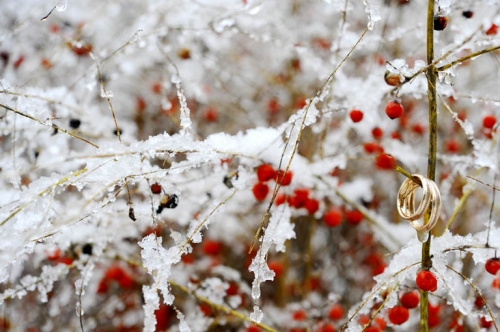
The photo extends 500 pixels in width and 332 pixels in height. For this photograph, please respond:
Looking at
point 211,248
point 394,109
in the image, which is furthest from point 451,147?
point 394,109

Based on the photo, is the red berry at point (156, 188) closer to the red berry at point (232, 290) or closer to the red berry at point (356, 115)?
the red berry at point (356, 115)

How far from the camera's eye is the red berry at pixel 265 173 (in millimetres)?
1190

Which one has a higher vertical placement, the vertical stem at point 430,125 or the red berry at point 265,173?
the vertical stem at point 430,125

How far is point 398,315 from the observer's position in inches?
41.8

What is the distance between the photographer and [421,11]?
259 cm

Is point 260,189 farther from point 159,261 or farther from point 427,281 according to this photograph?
point 427,281

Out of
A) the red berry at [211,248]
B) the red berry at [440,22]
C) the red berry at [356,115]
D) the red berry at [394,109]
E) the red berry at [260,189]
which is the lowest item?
the red berry at [211,248]

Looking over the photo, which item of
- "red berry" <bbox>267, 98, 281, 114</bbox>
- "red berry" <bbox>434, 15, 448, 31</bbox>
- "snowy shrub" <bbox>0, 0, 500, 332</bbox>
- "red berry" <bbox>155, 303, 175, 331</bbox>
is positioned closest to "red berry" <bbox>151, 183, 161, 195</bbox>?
"snowy shrub" <bbox>0, 0, 500, 332</bbox>

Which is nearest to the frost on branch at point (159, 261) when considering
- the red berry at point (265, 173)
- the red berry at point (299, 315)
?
the red berry at point (265, 173)

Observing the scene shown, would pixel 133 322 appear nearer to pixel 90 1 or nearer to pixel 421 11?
pixel 90 1

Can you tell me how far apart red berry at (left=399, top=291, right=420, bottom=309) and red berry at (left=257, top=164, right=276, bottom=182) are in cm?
45

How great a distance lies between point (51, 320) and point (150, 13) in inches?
56.2

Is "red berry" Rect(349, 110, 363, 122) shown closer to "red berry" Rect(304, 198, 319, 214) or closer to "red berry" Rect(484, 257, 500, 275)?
"red berry" Rect(304, 198, 319, 214)

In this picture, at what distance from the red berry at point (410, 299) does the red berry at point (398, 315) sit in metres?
0.02
